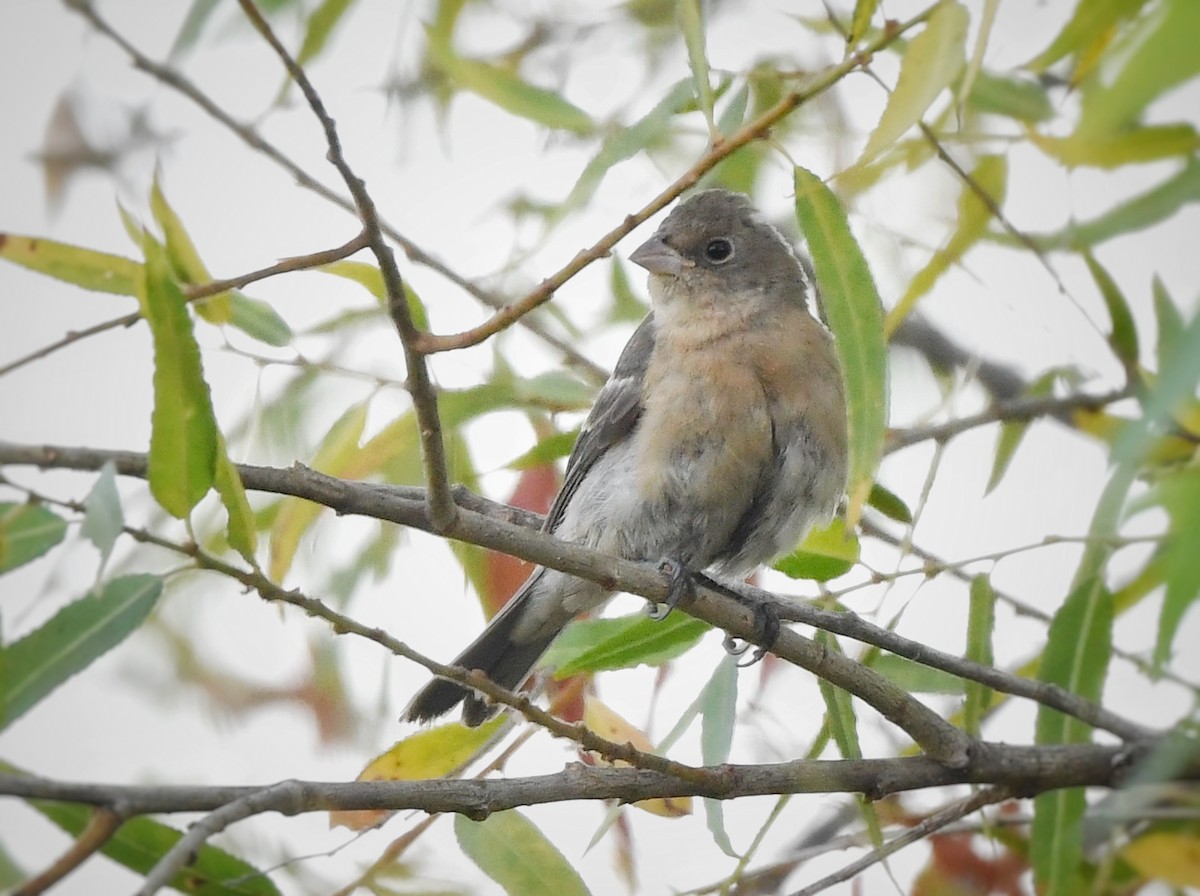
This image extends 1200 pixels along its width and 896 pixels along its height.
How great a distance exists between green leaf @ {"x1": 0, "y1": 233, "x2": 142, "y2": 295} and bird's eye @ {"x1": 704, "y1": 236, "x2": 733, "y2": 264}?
2115 millimetres

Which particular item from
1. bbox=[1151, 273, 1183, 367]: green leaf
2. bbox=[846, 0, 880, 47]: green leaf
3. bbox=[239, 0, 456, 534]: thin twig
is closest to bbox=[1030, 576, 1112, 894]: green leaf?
bbox=[1151, 273, 1183, 367]: green leaf

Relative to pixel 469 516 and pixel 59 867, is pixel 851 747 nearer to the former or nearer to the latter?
pixel 469 516

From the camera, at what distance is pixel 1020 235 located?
7.91 feet

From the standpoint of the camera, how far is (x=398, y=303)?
75.2 inches

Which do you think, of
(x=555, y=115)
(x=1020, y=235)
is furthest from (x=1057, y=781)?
(x=555, y=115)

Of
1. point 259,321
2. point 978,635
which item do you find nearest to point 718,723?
point 978,635

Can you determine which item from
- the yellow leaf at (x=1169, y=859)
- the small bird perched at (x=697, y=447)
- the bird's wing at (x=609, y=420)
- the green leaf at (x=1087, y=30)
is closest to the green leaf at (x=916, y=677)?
the small bird perched at (x=697, y=447)

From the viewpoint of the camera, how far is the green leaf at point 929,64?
6.73ft

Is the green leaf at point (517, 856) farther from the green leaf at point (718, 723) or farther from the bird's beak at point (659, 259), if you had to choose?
the bird's beak at point (659, 259)

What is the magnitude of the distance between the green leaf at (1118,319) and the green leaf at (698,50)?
85 cm

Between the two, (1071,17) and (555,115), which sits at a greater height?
(555,115)

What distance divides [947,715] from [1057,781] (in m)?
0.81

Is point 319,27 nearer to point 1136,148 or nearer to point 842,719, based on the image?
point 1136,148

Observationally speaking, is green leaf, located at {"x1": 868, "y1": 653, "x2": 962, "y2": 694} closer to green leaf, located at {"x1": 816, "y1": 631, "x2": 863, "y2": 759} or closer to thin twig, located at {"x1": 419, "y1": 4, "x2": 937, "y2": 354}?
green leaf, located at {"x1": 816, "y1": 631, "x2": 863, "y2": 759}
